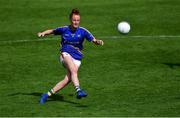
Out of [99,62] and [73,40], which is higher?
[73,40]

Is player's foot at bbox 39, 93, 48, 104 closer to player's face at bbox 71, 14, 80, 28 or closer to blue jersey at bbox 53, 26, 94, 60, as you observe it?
blue jersey at bbox 53, 26, 94, 60

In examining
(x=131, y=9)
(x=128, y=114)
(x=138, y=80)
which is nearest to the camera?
(x=128, y=114)

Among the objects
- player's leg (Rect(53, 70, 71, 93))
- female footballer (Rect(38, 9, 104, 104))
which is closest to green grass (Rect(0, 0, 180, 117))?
player's leg (Rect(53, 70, 71, 93))

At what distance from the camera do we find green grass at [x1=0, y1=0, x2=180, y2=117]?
15.5m

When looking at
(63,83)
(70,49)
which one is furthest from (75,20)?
(63,83)

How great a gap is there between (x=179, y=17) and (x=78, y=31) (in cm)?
1398

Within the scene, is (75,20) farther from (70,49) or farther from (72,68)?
(72,68)

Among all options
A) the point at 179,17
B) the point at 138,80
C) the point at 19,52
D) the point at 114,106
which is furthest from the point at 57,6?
the point at 114,106

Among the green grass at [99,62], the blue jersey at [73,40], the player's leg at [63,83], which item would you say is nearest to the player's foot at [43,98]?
the green grass at [99,62]

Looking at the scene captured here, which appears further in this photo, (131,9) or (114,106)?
(131,9)

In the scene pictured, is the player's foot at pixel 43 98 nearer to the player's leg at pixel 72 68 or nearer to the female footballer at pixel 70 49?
the female footballer at pixel 70 49

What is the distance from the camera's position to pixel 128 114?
47.7 feet

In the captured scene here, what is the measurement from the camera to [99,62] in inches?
834

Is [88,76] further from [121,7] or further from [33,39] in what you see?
[121,7]
